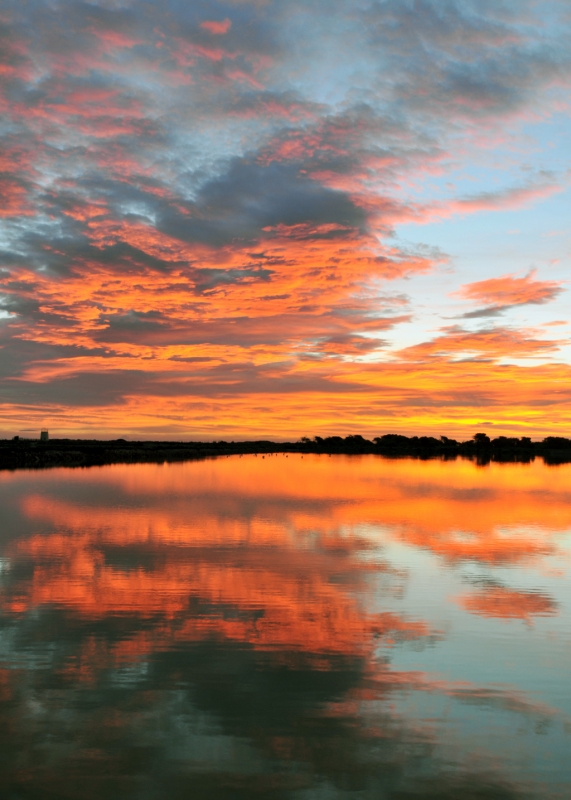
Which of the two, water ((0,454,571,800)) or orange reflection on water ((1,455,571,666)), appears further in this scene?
orange reflection on water ((1,455,571,666))

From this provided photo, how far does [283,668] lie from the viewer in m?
11.0

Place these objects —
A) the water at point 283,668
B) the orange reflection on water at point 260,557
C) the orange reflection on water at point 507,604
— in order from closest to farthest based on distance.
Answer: the water at point 283,668, the orange reflection on water at point 260,557, the orange reflection on water at point 507,604

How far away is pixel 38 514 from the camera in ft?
102

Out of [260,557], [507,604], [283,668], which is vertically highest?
A: [260,557]

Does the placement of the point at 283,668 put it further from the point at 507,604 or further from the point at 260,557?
the point at 260,557

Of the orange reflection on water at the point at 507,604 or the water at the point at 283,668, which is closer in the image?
Answer: the water at the point at 283,668

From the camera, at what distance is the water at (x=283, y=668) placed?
7.79m

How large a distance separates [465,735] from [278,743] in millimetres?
2604

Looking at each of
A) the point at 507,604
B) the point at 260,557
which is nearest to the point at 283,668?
the point at 507,604

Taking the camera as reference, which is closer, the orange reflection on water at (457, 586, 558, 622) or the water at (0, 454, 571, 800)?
the water at (0, 454, 571, 800)

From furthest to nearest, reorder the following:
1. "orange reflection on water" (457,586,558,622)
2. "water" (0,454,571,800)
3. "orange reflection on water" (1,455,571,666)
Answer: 1. "orange reflection on water" (457,586,558,622)
2. "orange reflection on water" (1,455,571,666)
3. "water" (0,454,571,800)

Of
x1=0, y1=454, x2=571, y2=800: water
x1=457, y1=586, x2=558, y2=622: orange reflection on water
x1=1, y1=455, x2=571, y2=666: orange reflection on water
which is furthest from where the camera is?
x1=457, y1=586, x2=558, y2=622: orange reflection on water

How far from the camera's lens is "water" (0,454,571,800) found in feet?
25.6

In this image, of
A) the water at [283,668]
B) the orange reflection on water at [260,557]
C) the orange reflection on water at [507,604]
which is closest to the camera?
the water at [283,668]
